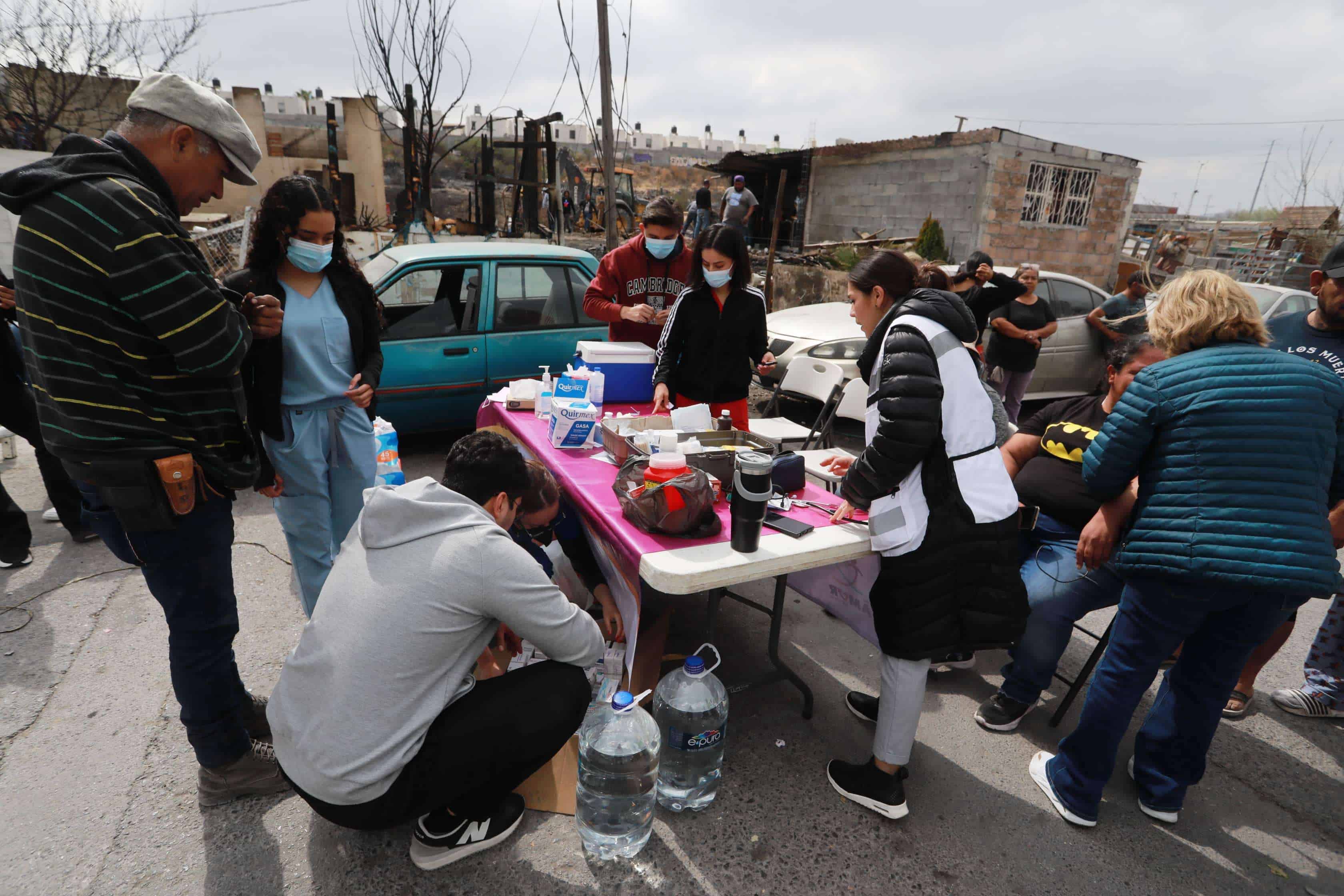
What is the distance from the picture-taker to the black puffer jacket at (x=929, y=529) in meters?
1.89

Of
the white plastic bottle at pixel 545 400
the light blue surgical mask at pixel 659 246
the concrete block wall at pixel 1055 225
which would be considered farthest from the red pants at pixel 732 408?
the concrete block wall at pixel 1055 225

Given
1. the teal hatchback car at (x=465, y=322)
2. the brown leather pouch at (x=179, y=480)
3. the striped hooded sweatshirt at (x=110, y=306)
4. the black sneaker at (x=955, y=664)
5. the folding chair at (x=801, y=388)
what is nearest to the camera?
the striped hooded sweatshirt at (x=110, y=306)

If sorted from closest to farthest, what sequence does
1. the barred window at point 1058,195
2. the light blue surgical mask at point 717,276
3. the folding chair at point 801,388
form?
1. the light blue surgical mask at point 717,276
2. the folding chair at point 801,388
3. the barred window at point 1058,195

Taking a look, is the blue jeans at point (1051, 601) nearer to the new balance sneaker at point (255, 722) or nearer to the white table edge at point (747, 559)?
the white table edge at point (747, 559)

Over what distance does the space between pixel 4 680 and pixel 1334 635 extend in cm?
558

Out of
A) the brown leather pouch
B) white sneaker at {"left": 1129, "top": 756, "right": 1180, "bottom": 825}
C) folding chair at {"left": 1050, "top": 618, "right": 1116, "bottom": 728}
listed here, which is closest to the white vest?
folding chair at {"left": 1050, "top": 618, "right": 1116, "bottom": 728}

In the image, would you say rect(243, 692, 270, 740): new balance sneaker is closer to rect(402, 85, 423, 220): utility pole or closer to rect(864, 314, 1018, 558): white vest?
rect(864, 314, 1018, 558): white vest

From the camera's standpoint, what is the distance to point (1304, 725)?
9.38 feet

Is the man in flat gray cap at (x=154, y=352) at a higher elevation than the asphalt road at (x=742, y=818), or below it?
higher

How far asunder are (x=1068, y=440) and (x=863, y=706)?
4.45 ft

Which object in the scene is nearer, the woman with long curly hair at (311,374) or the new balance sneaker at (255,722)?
the new balance sneaker at (255,722)

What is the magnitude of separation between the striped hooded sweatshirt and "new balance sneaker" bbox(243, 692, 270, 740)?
1027 mm

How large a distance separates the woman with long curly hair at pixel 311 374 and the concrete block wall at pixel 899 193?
11.9 m

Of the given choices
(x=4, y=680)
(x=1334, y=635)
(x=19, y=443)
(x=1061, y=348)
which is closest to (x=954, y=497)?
(x=1334, y=635)
